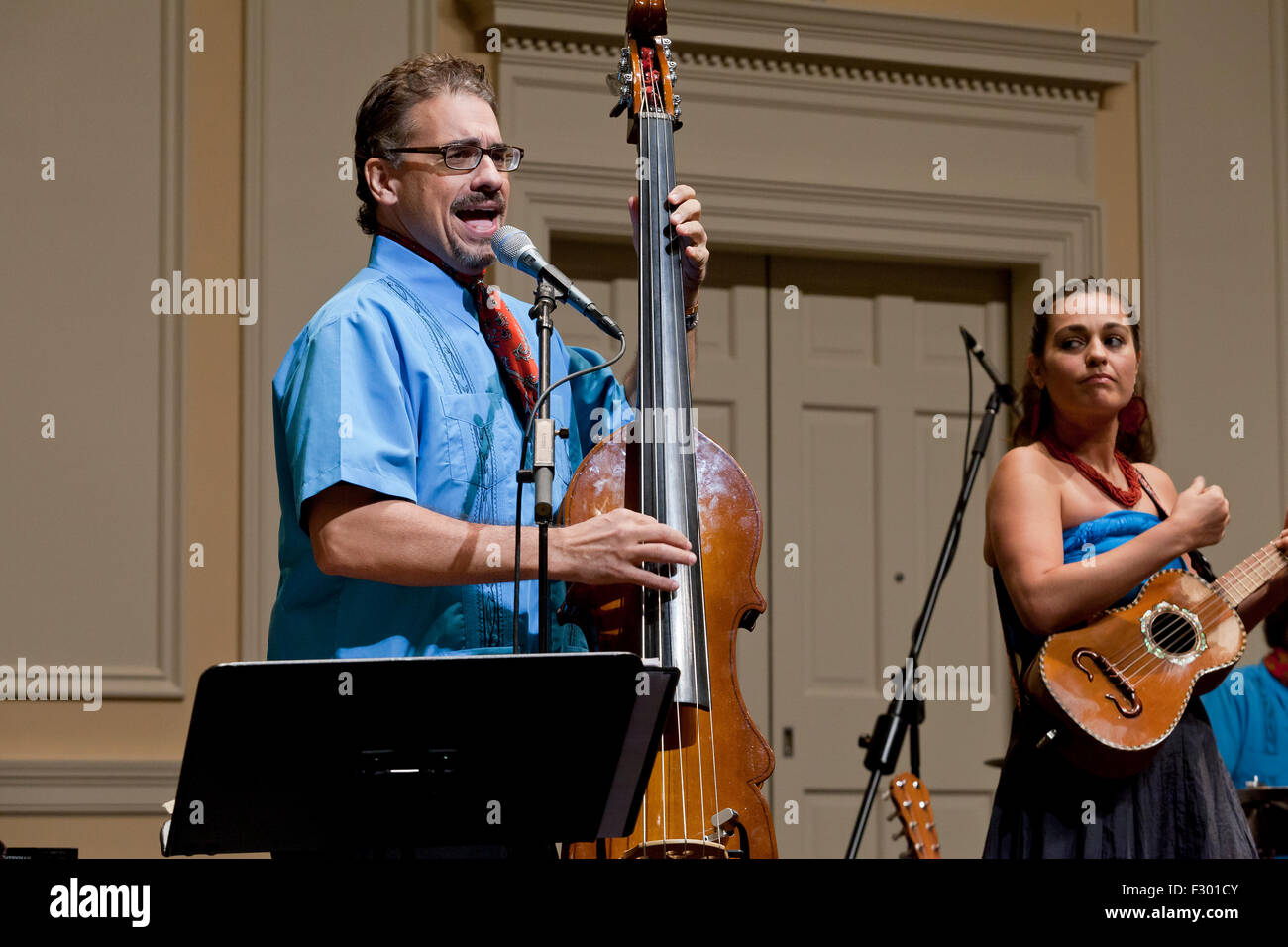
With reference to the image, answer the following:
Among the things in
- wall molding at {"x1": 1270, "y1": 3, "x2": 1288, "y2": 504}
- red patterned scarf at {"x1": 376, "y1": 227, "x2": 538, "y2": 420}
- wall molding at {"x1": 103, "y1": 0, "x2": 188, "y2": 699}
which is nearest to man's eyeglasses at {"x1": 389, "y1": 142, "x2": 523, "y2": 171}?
red patterned scarf at {"x1": 376, "y1": 227, "x2": 538, "y2": 420}

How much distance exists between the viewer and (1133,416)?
250cm

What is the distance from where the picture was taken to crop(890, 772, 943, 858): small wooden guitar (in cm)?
311

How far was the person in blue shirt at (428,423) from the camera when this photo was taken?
1.79 metres

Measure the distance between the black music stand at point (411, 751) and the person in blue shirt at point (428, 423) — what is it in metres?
0.35

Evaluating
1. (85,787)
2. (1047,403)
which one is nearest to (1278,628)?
(1047,403)

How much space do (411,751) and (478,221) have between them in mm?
857

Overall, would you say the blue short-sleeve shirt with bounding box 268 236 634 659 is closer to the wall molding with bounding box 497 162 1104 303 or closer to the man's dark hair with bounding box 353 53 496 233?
the man's dark hair with bounding box 353 53 496 233

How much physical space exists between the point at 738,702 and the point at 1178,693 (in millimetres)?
724

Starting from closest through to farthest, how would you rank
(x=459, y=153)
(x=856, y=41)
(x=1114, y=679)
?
(x=459, y=153) < (x=1114, y=679) < (x=856, y=41)

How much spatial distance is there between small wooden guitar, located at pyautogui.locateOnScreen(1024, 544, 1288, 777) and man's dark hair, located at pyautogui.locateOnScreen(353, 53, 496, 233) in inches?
42.9

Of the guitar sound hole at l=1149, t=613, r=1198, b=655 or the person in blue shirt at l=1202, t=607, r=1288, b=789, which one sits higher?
the guitar sound hole at l=1149, t=613, r=1198, b=655

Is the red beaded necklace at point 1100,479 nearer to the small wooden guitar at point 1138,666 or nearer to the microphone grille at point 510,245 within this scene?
the small wooden guitar at point 1138,666

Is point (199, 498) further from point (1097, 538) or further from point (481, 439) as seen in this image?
point (1097, 538)
